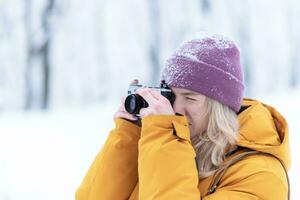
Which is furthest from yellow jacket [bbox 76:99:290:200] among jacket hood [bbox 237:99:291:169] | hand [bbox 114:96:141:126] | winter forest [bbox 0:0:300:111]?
winter forest [bbox 0:0:300:111]

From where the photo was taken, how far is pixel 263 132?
1.09 m

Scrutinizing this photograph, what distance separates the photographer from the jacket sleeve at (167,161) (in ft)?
3.29

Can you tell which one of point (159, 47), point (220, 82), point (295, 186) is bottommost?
point (295, 186)

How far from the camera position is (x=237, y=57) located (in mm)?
1184

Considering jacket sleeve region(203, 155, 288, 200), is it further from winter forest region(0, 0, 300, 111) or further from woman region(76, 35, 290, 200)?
winter forest region(0, 0, 300, 111)

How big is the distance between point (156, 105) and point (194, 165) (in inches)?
5.9

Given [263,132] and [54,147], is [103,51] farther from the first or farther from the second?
[263,132]

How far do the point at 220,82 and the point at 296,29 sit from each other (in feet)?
16.7

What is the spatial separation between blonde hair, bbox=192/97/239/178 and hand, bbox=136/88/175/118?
3.8 inches

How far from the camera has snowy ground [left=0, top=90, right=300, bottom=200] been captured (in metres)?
3.52

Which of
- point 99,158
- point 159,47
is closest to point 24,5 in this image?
point 159,47

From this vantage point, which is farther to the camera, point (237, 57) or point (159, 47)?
point (159, 47)

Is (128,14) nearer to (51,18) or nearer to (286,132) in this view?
(51,18)

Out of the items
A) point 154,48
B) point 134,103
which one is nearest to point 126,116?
point 134,103
